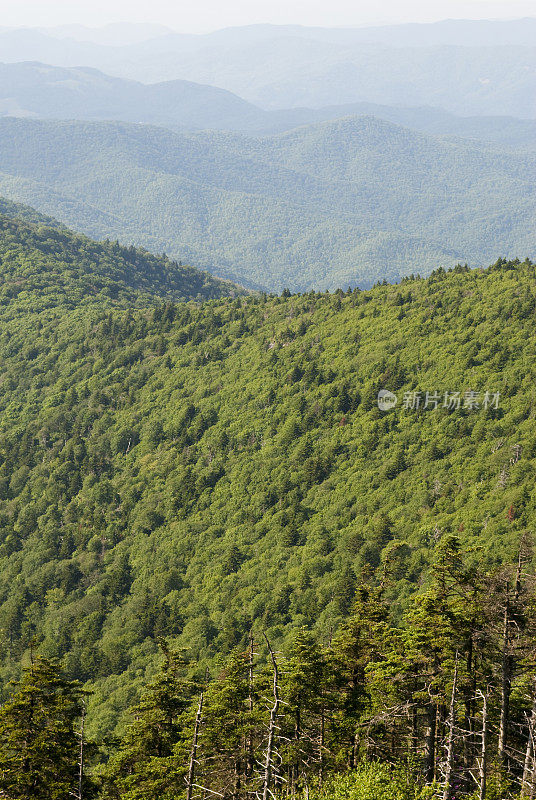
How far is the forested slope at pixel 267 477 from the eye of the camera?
11838 centimetres

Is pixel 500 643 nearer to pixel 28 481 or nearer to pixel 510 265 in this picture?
pixel 510 265

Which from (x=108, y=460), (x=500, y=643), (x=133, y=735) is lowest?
(x=133, y=735)

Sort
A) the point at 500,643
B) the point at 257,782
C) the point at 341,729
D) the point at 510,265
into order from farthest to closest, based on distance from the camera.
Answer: the point at 510,265 < the point at 341,729 < the point at 500,643 < the point at 257,782

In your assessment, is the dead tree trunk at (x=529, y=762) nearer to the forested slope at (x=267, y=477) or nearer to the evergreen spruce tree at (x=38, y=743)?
the evergreen spruce tree at (x=38, y=743)

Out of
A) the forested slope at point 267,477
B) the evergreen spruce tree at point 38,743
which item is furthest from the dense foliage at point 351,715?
the forested slope at point 267,477

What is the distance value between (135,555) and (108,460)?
34.6m

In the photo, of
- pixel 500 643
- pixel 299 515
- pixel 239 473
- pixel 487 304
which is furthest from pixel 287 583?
pixel 500 643

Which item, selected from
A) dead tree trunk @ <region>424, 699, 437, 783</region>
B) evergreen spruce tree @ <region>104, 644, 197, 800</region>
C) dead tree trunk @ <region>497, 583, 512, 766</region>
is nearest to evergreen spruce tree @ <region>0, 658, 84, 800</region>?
evergreen spruce tree @ <region>104, 644, 197, 800</region>

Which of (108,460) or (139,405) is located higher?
(139,405)

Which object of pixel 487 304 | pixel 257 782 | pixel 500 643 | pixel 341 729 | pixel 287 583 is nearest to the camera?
pixel 257 782

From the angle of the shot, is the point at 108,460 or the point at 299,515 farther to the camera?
the point at 108,460

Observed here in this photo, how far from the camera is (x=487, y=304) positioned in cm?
15450

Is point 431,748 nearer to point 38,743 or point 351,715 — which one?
point 351,715

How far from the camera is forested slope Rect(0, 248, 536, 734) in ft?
388
